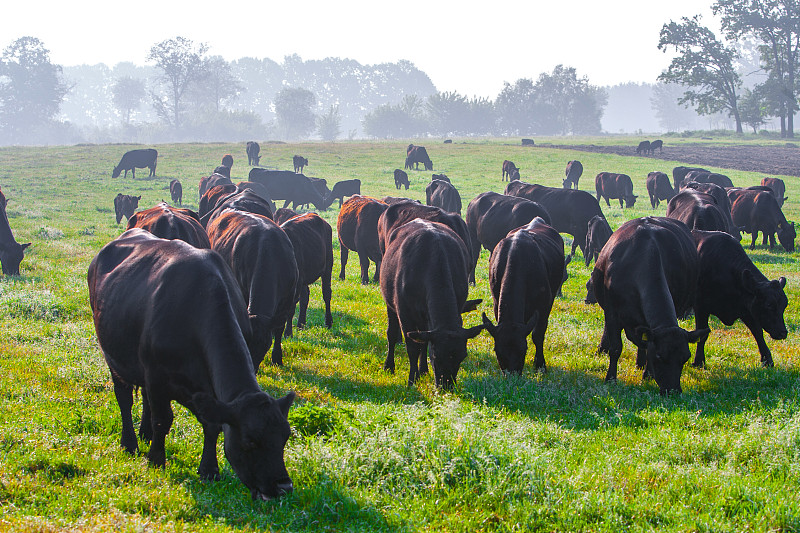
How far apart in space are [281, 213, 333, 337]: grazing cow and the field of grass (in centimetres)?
43

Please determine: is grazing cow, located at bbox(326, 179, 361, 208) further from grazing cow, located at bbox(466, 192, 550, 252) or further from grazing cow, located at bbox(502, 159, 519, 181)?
grazing cow, located at bbox(466, 192, 550, 252)

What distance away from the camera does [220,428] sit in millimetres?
5000

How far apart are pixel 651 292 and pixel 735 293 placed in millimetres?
2548

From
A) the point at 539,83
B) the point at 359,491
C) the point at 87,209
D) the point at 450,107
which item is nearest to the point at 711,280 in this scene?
the point at 359,491

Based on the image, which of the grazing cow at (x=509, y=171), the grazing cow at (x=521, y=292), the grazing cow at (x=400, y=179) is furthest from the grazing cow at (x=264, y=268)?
the grazing cow at (x=509, y=171)

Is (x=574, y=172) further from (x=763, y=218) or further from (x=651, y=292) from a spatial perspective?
(x=651, y=292)

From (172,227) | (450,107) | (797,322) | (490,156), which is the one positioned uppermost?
(450,107)

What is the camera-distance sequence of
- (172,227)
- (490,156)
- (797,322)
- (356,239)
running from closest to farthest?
1. (172,227)
2. (797,322)
3. (356,239)
4. (490,156)

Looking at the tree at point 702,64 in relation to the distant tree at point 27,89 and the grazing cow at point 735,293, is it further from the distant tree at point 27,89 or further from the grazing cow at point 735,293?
the distant tree at point 27,89

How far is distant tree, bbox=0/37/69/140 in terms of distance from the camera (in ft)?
392

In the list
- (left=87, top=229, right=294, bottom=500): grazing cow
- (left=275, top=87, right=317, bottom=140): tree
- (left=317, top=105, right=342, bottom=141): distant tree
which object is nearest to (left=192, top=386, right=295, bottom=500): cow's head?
(left=87, top=229, right=294, bottom=500): grazing cow

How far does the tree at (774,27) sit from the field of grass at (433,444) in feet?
265

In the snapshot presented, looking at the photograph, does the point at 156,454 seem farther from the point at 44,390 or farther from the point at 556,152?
the point at 556,152

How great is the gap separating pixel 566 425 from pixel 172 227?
6381 millimetres
